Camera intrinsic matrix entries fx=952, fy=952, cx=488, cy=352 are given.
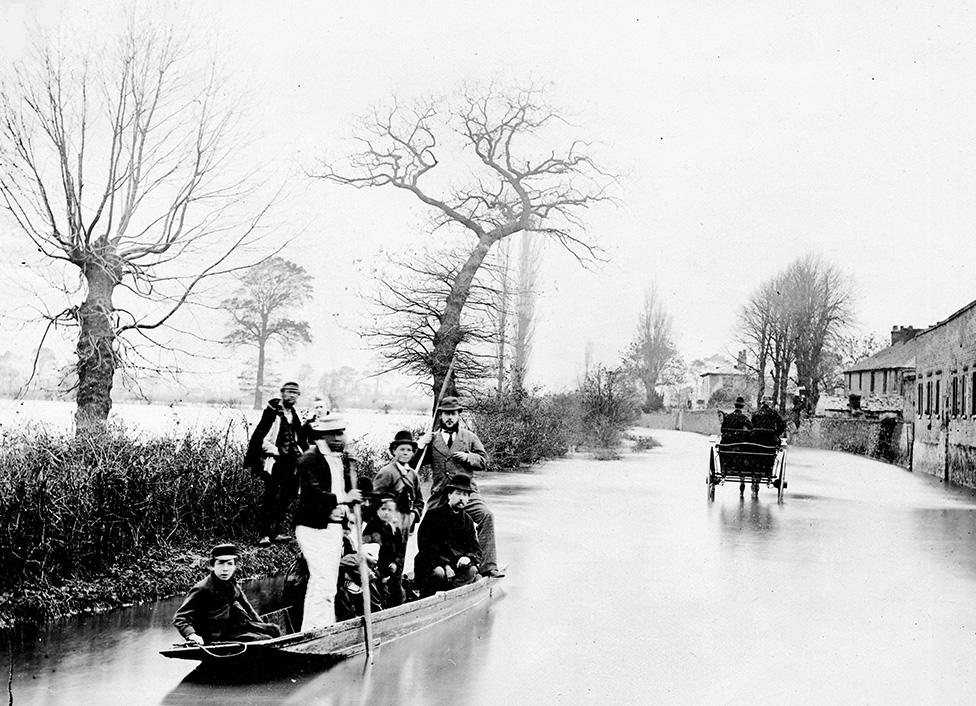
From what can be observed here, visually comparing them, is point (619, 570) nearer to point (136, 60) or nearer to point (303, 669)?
point (303, 669)

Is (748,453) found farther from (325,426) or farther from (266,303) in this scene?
(325,426)

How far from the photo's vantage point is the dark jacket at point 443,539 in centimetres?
834

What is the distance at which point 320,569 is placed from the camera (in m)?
6.62

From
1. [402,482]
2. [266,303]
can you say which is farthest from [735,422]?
[402,482]

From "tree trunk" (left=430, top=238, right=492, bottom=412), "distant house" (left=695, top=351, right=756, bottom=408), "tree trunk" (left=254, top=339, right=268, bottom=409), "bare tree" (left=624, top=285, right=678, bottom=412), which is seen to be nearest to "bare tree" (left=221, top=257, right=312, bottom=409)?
"tree trunk" (left=254, top=339, right=268, bottom=409)

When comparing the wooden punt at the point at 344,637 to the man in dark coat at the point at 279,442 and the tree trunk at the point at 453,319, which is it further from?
the tree trunk at the point at 453,319

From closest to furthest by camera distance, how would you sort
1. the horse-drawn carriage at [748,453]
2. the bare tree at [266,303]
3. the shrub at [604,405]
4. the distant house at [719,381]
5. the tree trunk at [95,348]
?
the tree trunk at [95,348], the bare tree at [266,303], the horse-drawn carriage at [748,453], the shrub at [604,405], the distant house at [719,381]

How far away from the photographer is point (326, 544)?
21.9ft

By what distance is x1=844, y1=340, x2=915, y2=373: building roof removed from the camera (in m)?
55.3

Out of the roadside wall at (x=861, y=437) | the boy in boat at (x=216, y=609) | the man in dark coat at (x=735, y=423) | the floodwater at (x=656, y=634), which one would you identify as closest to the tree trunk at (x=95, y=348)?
the floodwater at (x=656, y=634)

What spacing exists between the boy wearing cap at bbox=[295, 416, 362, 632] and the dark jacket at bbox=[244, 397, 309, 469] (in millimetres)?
89

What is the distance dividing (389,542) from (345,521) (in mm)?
955

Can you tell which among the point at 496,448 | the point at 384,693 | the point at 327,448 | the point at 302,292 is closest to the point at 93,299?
the point at 302,292

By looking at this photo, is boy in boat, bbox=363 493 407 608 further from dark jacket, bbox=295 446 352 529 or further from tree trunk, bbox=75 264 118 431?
tree trunk, bbox=75 264 118 431
